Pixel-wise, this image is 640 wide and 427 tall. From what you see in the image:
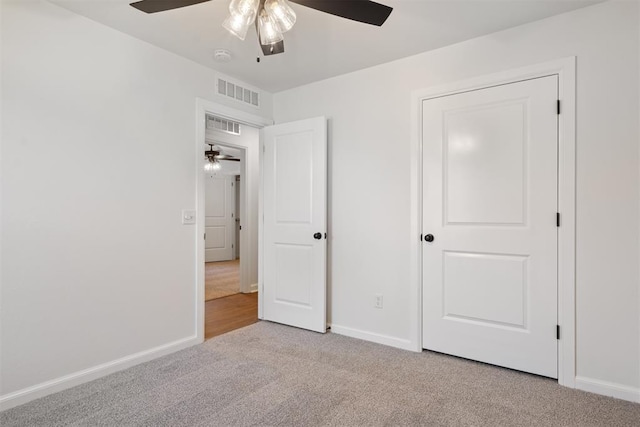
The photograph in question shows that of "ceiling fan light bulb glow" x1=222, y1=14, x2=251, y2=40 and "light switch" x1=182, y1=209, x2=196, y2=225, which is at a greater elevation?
"ceiling fan light bulb glow" x1=222, y1=14, x2=251, y2=40

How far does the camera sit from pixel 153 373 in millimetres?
2428

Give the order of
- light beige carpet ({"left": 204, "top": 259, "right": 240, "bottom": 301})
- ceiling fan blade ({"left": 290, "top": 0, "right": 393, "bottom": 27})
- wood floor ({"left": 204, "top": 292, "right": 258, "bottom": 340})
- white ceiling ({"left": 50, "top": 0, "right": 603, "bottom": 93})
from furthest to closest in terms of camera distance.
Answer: light beige carpet ({"left": 204, "top": 259, "right": 240, "bottom": 301})
wood floor ({"left": 204, "top": 292, "right": 258, "bottom": 340})
white ceiling ({"left": 50, "top": 0, "right": 603, "bottom": 93})
ceiling fan blade ({"left": 290, "top": 0, "right": 393, "bottom": 27})

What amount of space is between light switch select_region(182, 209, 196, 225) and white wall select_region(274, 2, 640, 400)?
125cm

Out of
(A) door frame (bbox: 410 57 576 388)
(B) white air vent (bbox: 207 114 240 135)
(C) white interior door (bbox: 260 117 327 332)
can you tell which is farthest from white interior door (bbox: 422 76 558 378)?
(B) white air vent (bbox: 207 114 240 135)

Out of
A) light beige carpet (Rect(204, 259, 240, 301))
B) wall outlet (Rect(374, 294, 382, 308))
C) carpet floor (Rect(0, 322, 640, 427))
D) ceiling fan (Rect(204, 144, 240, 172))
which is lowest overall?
light beige carpet (Rect(204, 259, 240, 301))

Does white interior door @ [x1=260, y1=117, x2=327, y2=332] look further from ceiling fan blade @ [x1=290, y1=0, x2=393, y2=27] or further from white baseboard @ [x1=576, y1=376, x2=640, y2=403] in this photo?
white baseboard @ [x1=576, y1=376, x2=640, y2=403]

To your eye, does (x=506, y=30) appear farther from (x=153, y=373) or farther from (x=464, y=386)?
(x=153, y=373)

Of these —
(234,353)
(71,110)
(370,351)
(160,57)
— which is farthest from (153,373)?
(160,57)

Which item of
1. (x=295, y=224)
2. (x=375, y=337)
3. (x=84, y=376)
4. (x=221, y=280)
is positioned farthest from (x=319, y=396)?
(x=221, y=280)

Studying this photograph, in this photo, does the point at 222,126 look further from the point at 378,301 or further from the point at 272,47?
the point at 378,301

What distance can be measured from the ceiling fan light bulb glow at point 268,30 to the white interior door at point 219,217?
6.76 m

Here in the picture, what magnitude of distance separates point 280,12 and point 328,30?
0.89 metres

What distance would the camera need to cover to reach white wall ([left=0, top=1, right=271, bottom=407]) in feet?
6.65

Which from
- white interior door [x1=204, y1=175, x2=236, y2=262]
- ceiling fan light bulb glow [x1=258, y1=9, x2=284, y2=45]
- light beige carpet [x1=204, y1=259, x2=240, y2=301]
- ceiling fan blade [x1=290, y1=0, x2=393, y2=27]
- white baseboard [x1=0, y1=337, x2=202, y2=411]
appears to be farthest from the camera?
white interior door [x1=204, y1=175, x2=236, y2=262]
